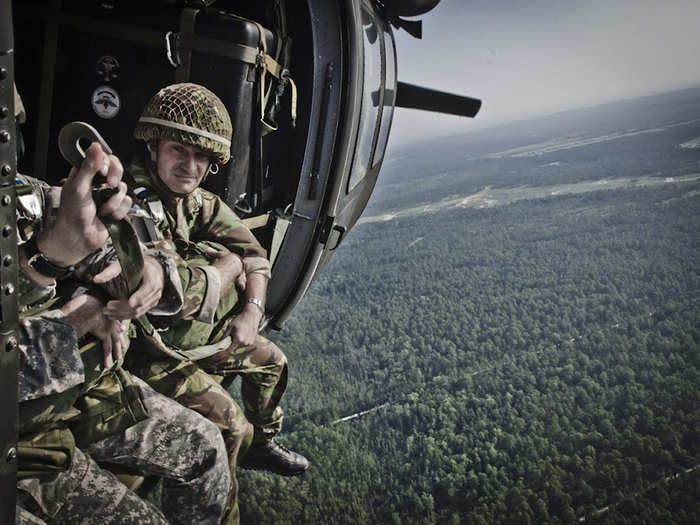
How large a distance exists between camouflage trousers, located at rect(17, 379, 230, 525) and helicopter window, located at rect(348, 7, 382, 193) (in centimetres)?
A: 143

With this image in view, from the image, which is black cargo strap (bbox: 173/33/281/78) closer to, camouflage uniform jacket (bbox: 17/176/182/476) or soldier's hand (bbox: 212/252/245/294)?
soldier's hand (bbox: 212/252/245/294)

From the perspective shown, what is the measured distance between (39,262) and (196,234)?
2.59 ft

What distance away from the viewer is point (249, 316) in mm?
1812

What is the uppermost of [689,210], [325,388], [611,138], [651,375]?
[611,138]

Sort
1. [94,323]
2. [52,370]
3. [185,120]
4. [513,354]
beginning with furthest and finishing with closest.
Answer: [513,354] → [185,120] → [94,323] → [52,370]

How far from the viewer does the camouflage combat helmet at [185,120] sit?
150 cm

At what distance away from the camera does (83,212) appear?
99 cm

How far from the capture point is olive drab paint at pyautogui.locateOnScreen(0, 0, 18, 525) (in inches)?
35.5

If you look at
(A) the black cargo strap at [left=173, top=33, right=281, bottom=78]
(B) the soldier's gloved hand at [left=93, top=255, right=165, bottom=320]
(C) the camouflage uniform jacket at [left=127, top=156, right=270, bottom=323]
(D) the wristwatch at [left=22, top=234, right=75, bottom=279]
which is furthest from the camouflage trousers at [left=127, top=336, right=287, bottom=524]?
(A) the black cargo strap at [left=173, top=33, right=281, bottom=78]

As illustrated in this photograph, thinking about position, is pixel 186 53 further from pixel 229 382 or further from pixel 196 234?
pixel 229 382

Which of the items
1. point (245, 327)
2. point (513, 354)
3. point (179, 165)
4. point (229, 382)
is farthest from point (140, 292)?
point (513, 354)

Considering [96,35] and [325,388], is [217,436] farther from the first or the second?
[325,388]

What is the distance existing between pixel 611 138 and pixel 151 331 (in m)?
124

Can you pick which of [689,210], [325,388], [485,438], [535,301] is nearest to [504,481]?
[485,438]
